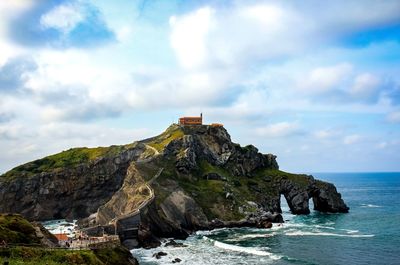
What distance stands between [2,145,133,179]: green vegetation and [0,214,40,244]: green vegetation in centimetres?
9818

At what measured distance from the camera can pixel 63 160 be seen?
573ft

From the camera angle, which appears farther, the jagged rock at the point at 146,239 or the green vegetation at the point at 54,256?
the jagged rock at the point at 146,239

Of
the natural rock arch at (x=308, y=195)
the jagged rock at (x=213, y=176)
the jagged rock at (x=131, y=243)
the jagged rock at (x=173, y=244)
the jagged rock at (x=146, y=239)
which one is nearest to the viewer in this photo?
the jagged rock at (x=131, y=243)

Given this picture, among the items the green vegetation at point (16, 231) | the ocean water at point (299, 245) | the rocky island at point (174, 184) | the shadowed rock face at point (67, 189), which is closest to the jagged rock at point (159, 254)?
the ocean water at point (299, 245)

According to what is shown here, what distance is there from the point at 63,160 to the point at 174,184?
65.2 metres

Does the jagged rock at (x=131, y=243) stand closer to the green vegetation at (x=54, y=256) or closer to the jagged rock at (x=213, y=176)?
the green vegetation at (x=54, y=256)

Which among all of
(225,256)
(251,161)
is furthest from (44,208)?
(225,256)

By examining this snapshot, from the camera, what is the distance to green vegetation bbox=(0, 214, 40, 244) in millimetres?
60875

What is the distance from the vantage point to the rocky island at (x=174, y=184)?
123 metres

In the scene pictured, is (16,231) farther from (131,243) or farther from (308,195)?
(308,195)

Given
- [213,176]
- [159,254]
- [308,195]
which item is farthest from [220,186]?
[159,254]

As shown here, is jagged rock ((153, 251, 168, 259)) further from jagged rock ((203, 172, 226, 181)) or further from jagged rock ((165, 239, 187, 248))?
jagged rock ((203, 172, 226, 181))

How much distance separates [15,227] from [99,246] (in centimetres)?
1360

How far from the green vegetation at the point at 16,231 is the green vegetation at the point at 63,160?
98.2 meters
